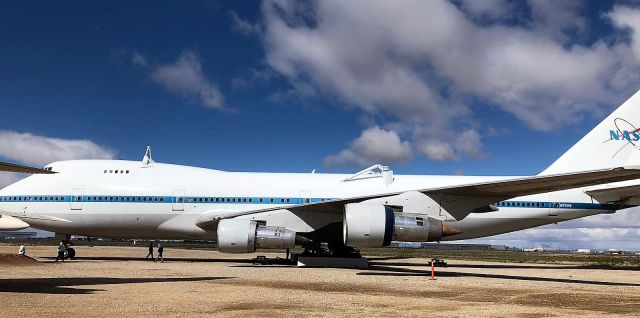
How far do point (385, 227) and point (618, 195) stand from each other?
12703 millimetres

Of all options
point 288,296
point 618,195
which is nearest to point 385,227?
point 288,296

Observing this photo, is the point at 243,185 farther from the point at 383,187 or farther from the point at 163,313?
the point at 163,313

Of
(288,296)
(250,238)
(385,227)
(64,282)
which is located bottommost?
(288,296)

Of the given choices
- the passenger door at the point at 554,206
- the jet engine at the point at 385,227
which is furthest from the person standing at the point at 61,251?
the passenger door at the point at 554,206

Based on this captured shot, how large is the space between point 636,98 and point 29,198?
2848cm

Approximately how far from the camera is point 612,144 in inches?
969

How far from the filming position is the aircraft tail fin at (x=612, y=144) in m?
24.4

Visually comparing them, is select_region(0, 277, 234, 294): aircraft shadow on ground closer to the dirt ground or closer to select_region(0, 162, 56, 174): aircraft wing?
the dirt ground

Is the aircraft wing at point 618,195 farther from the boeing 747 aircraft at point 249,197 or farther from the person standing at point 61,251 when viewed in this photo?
the person standing at point 61,251

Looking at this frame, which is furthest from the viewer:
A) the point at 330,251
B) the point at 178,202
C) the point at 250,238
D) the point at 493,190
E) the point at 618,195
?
the point at 330,251

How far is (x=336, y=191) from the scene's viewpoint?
930 inches

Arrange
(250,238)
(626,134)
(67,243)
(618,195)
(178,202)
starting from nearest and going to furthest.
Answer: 1. (250,238)
2. (178,202)
3. (618,195)
4. (67,243)
5. (626,134)

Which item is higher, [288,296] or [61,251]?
[61,251]

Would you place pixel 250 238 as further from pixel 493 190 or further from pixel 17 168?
pixel 17 168
